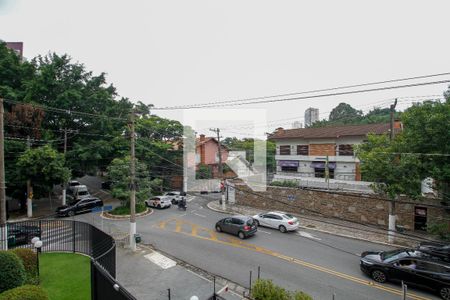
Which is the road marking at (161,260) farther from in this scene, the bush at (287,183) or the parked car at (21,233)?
the bush at (287,183)

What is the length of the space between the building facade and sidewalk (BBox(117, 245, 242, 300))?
19986 mm

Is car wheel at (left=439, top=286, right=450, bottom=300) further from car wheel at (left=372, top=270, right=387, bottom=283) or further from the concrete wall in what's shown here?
the concrete wall

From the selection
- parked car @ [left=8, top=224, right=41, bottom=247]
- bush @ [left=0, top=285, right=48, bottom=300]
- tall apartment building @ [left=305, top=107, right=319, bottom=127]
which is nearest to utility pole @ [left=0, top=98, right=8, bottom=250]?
parked car @ [left=8, top=224, right=41, bottom=247]

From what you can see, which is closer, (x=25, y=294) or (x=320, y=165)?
(x=25, y=294)

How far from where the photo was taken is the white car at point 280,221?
68.7 ft

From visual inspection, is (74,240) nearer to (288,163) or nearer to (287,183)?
(287,183)

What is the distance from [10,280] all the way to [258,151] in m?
49.0

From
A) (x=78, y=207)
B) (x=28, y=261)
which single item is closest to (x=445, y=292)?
(x=28, y=261)

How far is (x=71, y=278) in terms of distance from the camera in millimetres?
11312

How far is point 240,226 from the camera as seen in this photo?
19531mm

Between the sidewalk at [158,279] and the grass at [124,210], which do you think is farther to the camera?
the grass at [124,210]

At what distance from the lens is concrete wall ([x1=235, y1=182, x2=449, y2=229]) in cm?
2108

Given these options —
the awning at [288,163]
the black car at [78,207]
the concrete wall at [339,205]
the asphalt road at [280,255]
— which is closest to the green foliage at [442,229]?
the asphalt road at [280,255]

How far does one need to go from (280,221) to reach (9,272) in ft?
54.8
